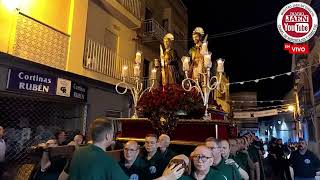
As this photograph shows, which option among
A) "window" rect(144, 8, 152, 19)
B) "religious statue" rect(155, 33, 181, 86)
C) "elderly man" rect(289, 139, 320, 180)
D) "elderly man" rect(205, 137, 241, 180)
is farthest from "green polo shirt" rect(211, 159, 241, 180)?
"window" rect(144, 8, 152, 19)

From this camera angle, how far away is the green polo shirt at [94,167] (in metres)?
2.49

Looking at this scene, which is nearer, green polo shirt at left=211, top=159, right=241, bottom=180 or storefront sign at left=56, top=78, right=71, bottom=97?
green polo shirt at left=211, top=159, right=241, bottom=180

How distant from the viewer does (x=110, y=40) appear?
41.2 feet

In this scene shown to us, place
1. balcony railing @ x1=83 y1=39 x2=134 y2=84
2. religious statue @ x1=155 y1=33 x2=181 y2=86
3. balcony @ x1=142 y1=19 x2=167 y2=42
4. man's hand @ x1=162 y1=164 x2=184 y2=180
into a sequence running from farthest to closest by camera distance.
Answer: balcony @ x1=142 y1=19 x2=167 y2=42 → balcony railing @ x1=83 y1=39 x2=134 y2=84 → religious statue @ x1=155 y1=33 x2=181 y2=86 → man's hand @ x1=162 y1=164 x2=184 y2=180

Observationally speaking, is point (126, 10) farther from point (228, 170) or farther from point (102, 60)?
point (228, 170)

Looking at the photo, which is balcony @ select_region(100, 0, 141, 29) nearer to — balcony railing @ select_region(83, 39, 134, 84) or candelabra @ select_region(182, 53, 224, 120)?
balcony railing @ select_region(83, 39, 134, 84)

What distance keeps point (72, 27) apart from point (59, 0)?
91cm

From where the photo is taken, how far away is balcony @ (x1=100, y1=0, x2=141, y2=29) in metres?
11.6

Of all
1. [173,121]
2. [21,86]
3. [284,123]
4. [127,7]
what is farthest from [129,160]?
[284,123]

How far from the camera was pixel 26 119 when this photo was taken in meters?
8.06

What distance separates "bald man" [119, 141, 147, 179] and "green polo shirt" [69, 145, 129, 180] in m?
1.12

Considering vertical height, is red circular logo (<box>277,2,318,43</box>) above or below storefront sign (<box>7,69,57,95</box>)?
above

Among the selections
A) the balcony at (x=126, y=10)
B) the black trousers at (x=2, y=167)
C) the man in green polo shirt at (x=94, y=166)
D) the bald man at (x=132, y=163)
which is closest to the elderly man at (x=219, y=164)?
the bald man at (x=132, y=163)

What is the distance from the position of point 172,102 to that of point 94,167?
9.41ft
